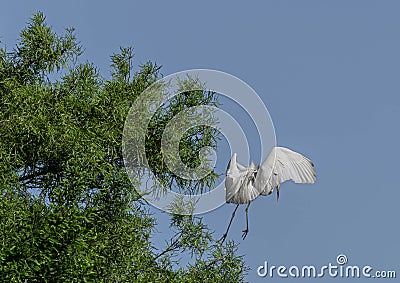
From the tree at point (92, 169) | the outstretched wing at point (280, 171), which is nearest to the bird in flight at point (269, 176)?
the outstretched wing at point (280, 171)

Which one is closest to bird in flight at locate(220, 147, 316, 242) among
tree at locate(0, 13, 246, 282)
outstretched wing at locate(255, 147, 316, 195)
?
outstretched wing at locate(255, 147, 316, 195)

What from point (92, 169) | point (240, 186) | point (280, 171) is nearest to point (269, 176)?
point (280, 171)

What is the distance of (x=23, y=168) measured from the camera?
633 cm

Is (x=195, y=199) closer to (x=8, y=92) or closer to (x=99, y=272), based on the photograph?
(x=99, y=272)

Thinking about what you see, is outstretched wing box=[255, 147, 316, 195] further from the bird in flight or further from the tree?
the tree

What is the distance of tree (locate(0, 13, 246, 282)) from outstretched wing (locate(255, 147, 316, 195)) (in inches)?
57.6

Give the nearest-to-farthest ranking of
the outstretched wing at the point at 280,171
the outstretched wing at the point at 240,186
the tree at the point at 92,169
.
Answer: the outstretched wing at the point at 280,171, the outstretched wing at the point at 240,186, the tree at the point at 92,169

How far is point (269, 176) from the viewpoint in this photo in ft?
15.0

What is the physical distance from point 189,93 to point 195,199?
2.55 ft

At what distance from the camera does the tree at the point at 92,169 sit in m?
5.91

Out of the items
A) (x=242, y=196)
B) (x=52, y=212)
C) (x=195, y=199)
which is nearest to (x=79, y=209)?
(x=52, y=212)

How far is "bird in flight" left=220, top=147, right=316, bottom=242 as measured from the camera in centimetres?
460

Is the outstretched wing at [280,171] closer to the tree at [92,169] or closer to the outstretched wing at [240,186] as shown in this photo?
the outstretched wing at [240,186]

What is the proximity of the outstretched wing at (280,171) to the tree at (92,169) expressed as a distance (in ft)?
4.80
